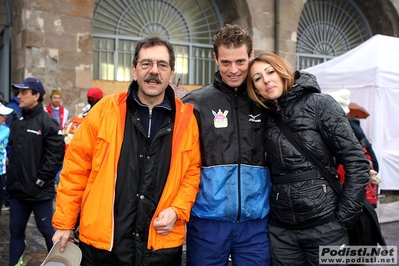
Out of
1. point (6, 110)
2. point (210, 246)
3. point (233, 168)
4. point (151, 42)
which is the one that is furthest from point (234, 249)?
point (6, 110)

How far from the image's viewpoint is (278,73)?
2.54 metres

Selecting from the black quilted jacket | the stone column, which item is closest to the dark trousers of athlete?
the black quilted jacket

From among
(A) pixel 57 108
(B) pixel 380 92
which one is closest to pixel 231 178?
→ (B) pixel 380 92

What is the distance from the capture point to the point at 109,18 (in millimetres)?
9398

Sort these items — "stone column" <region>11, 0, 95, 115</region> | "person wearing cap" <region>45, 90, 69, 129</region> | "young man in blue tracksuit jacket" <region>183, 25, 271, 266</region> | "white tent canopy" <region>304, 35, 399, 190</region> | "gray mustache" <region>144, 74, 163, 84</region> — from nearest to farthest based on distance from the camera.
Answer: "gray mustache" <region>144, 74, 163, 84</region>
"young man in blue tracksuit jacket" <region>183, 25, 271, 266</region>
"white tent canopy" <region>304, 35, 399, 190</region>
"person wearing cap" <region>45, 90, 69, 129</region>
"stone column" <region>11, 0, 95, 115</region>

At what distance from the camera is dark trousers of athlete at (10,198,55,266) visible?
376 cm

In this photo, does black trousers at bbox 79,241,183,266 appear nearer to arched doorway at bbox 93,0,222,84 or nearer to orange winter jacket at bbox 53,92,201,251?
orange winter jacket at bbox 53,92,201,251

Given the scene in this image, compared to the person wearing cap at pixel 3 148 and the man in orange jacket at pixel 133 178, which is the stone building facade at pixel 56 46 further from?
the man in orange jacket at pixel 133 178

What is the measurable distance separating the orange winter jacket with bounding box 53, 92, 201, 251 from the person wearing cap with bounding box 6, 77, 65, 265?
5.46 ft

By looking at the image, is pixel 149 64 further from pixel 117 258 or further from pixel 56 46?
pixel 56 46

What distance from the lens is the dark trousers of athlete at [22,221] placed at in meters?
3.76

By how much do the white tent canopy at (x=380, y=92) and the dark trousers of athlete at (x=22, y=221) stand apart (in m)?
5.61

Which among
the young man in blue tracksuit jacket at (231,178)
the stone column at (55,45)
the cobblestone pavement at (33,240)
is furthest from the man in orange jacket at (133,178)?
the stone column at (55,45)

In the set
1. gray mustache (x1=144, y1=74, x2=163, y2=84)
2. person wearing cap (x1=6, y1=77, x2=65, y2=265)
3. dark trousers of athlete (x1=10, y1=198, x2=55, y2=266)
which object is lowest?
dark trousers of athlete (x1=10, y1=198, x2=55, y2=266)
